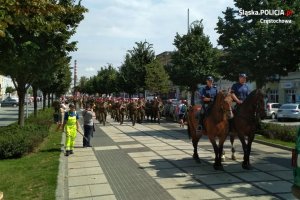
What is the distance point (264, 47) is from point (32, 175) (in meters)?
12.9

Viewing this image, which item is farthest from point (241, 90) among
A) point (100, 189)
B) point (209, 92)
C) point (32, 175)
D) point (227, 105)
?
point (32, 175)

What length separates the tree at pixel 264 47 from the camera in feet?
64.8

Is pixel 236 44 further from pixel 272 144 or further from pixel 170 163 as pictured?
pixel 170 163

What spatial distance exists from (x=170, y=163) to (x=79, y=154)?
4039mm

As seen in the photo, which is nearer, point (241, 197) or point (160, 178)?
point (241, 197)

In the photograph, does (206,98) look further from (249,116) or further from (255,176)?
(255,176)

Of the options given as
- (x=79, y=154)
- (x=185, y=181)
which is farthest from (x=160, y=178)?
(x=79, y=154)

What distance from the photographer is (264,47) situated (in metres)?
20.1

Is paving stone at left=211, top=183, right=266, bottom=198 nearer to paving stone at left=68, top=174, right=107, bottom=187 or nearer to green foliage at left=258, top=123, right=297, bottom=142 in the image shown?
paving stone at left=68, top=174, right=107, bottom=187

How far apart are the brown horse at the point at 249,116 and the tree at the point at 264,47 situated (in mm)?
8657

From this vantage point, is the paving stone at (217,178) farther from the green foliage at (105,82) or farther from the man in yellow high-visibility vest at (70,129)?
the green foliage at (105,82)

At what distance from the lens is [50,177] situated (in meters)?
10.6

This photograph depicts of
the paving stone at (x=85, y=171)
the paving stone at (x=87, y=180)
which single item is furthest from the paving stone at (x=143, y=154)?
the paving stone at (x=87, y=180)

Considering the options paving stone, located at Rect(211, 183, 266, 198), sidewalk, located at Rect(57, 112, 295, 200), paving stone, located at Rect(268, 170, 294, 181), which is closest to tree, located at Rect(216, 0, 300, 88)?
sidewalk, located at Rect(57, 112, 295, 200)
